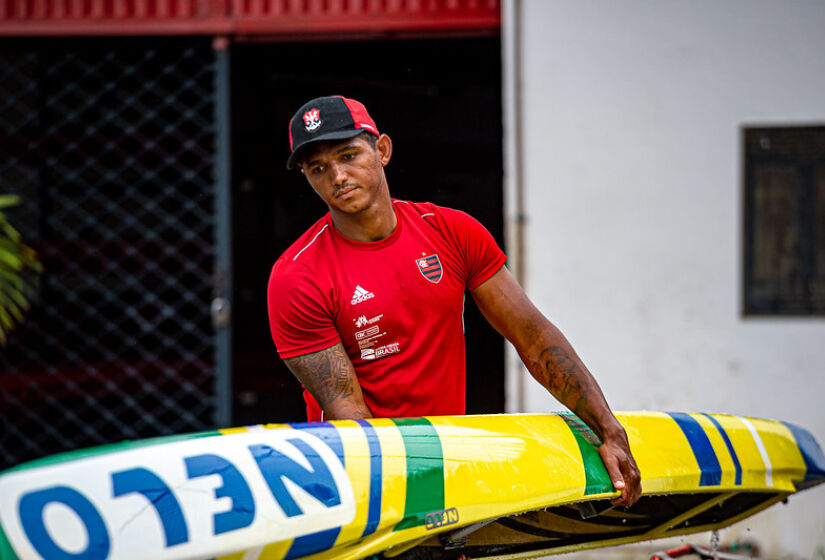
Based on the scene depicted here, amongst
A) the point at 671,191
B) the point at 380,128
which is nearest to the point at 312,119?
the point at 671,191

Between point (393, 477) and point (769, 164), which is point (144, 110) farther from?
point (393, 477)

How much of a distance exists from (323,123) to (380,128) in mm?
3313

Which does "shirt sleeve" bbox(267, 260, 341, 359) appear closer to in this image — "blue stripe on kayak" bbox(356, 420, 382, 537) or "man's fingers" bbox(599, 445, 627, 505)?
"blue stripe on kayak" bbox(356, 420, 382, 537)

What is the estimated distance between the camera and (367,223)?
7.00 feet

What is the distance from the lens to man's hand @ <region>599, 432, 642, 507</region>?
2.03 m

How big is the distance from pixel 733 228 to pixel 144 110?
4.11 meters

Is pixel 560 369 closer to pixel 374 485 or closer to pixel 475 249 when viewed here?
pixel 475 249

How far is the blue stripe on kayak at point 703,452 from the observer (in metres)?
2.24

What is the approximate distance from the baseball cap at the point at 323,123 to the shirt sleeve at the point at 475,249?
0.40 meters

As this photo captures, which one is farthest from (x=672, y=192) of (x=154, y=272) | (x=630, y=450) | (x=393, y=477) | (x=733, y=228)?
(x=154, y=272)

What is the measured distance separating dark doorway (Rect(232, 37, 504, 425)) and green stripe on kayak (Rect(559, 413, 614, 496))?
2064 mm

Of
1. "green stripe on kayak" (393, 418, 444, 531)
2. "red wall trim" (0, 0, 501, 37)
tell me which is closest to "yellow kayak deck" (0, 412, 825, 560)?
"green stripe on kayak" (393, 418, 444, 531)

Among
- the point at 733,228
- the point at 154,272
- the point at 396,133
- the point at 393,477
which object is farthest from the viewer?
the point at 154,272

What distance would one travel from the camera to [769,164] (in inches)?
160
